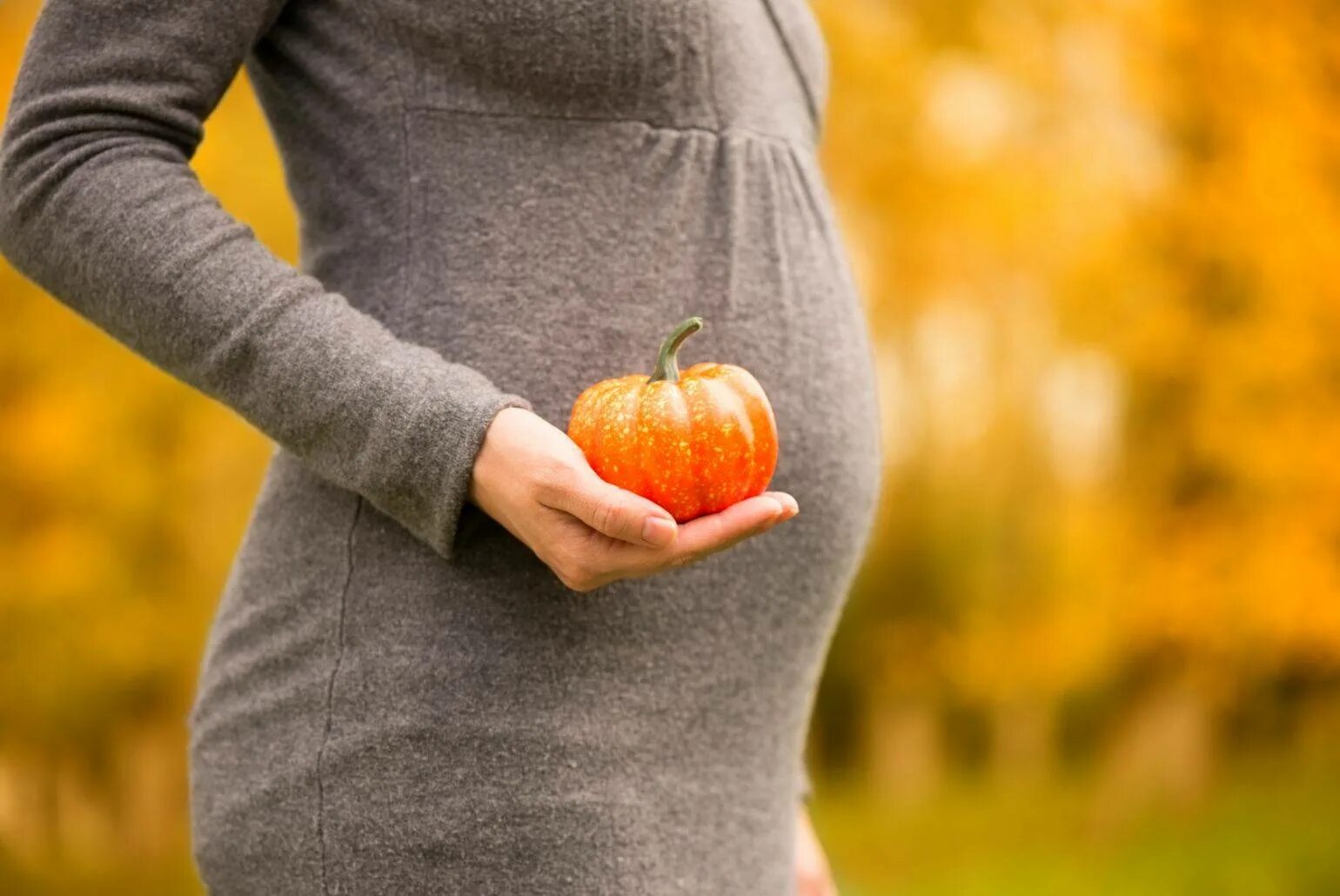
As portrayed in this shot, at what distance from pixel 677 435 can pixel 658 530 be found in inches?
5.0

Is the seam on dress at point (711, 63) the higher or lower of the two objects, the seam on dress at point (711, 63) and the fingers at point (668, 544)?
the higher

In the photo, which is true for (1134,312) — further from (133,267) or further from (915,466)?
(133,267)

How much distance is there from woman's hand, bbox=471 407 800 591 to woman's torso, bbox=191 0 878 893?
0.39 ft

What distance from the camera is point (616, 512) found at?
0.93 metres

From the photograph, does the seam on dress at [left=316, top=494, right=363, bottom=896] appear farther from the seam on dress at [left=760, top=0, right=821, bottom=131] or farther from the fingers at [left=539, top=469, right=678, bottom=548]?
the seam on dress at [left=760, top=0, right=821, bottom=131]

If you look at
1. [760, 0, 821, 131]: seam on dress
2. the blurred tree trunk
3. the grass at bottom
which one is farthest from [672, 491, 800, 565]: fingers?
the blurred tree trunk

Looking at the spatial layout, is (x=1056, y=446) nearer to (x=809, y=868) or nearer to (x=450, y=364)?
(x=809, y=868)

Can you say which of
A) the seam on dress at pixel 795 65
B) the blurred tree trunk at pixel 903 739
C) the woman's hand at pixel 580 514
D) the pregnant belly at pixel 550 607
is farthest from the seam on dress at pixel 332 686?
the blurred tree trunk at pixel 903 739

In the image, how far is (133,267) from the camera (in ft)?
3.45

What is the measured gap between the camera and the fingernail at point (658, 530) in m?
0.93

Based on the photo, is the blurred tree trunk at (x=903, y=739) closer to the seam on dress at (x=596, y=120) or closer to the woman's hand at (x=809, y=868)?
the woman's hand at (x=809, y=868)

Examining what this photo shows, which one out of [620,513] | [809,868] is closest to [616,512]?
[620,513]

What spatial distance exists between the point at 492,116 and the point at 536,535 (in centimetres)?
39

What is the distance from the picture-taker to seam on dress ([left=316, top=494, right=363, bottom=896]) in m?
1.10
